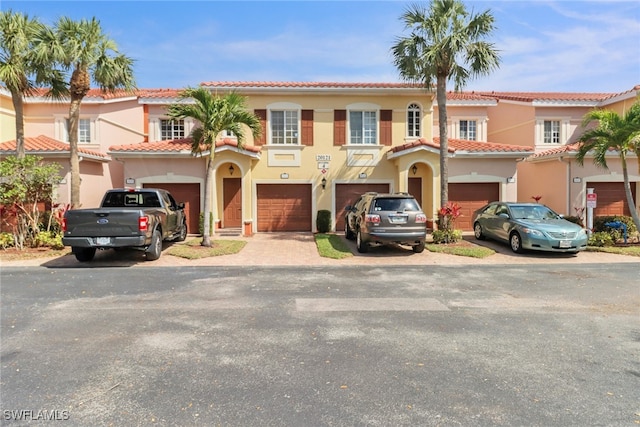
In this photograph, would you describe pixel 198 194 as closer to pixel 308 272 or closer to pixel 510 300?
pixel 308 272

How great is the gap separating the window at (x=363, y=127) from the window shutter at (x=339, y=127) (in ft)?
0.95

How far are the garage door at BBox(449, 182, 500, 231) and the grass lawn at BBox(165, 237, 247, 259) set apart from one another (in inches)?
372

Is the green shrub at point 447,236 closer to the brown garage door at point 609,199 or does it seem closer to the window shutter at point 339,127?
the window shutter at point 339,127

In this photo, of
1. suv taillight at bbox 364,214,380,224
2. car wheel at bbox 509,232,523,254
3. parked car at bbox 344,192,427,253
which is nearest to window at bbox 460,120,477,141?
car wheel at bbox 509,232,523,254

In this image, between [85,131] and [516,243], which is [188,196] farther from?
[516,243]

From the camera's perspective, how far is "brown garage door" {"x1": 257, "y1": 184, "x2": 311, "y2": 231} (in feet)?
56.5

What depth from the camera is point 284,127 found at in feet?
56.2

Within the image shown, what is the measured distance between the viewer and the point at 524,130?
67.9 feet

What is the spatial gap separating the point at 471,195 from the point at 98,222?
564 inches

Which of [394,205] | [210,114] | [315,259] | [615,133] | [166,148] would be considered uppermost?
[210,114]

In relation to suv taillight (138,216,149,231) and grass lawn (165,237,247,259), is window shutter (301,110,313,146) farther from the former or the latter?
suv taillight (138,216,149,231)

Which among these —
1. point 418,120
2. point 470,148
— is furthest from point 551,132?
point 418,120

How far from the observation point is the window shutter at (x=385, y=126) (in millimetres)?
17141

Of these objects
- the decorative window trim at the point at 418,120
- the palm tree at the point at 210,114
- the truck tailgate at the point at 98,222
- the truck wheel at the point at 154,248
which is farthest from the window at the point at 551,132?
the truck tailgate at the point at 98,222
